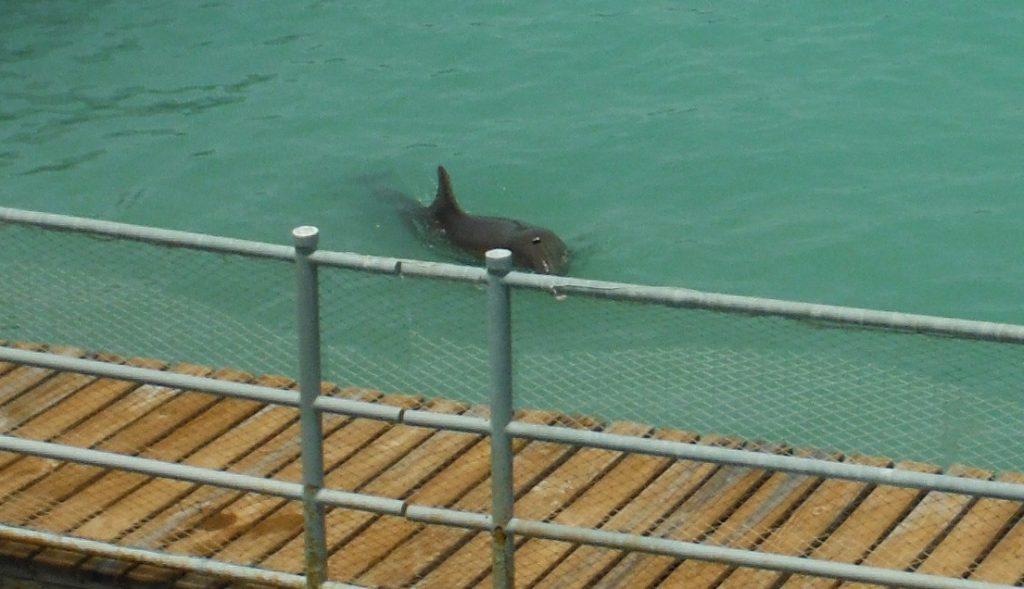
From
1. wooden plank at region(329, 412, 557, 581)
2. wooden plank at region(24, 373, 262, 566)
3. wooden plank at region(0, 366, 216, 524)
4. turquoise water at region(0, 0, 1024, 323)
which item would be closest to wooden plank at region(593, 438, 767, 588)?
wooden plank at region(329, 412, 557, 581)

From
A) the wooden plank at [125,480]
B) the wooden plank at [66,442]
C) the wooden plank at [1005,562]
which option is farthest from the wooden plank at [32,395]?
the wooden plank at [1005,562]

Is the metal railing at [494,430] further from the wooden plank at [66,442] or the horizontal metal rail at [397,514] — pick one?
the wooden plank at [66,442]

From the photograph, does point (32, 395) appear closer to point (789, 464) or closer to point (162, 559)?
point (162, 559)

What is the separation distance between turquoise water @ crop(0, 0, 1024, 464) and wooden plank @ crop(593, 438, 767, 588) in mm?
5935

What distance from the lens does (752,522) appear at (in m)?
7.52

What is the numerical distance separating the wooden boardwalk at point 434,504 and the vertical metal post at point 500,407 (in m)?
0.57

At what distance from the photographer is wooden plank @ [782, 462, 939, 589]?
285 inches

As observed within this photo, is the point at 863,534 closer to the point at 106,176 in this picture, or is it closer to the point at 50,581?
the point at 50,581

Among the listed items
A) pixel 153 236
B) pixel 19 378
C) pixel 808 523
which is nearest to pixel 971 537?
pixel 808 523

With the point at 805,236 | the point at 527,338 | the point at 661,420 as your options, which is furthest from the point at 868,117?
the point at 661,420

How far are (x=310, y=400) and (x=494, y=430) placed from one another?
2.17 feet

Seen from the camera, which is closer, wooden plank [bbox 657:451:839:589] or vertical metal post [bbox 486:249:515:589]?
vertical metal post [bbox 486:249:515:589]

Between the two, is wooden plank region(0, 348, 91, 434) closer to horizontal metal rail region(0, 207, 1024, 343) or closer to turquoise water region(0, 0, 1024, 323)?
horizontal metal rail region(0, 207, 1024, 343)

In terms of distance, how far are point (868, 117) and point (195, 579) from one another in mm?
11076
